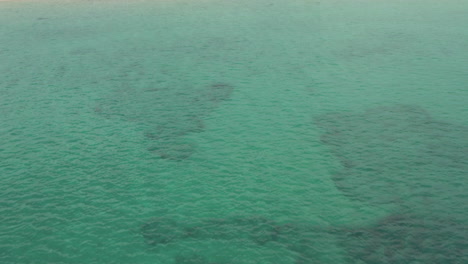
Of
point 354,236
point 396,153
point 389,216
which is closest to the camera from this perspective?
point 354,236

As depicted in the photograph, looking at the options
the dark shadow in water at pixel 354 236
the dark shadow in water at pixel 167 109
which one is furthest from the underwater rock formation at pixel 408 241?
the dark shadow in water at pixel 167 109

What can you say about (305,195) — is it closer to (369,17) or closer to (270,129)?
(270,129)

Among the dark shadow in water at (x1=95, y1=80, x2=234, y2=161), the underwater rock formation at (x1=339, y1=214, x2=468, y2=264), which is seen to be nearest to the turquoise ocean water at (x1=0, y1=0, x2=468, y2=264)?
the underwater rock formation at (x1=339, y1=214, x2=468, y2=264)

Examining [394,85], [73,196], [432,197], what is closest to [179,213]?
[73,196]

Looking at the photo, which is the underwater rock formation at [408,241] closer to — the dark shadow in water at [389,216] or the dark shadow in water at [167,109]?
the dark shadow in water at [389,216]

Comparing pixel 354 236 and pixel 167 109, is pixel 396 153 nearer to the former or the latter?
pixel 354 236

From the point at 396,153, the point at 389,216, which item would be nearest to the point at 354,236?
the point at 389,216
